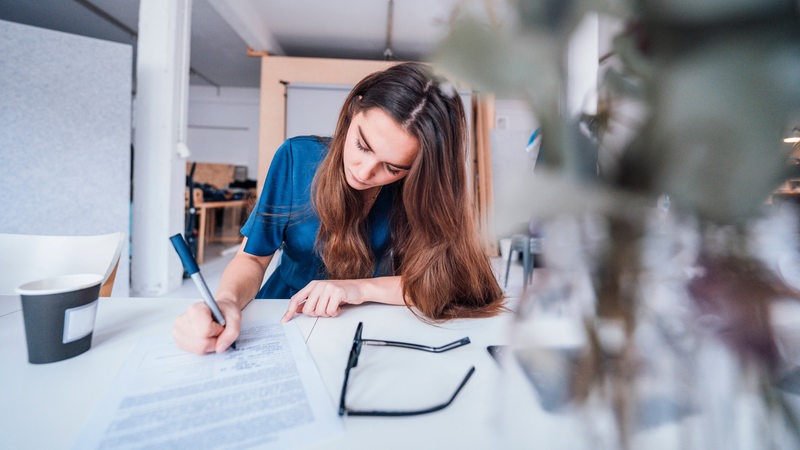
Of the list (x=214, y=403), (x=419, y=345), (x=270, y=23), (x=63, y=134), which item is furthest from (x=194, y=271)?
(x=270, y=23)

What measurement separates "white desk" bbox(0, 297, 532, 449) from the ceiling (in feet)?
10.7

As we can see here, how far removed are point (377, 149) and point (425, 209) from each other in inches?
7.0

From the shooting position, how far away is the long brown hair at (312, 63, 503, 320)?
73 cm

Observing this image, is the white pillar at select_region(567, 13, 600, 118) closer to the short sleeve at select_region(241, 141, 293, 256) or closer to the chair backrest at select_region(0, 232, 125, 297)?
the short sleeve at select_region(241, 141, 293, 256)

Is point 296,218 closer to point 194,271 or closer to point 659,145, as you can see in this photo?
point 194,271

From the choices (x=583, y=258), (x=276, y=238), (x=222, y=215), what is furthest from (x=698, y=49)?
(x=222, y=215)

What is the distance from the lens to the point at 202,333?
0.46 m

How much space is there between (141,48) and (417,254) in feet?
8.24

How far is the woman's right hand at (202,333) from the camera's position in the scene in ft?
1.50

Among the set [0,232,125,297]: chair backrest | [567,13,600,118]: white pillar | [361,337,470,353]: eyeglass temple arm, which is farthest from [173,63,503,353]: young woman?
[567,13,600,118]: white pillar

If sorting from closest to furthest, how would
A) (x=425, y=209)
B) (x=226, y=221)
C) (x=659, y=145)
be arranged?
(x=659, y=145)
(x=425, y=209)
(x=226, y=221)

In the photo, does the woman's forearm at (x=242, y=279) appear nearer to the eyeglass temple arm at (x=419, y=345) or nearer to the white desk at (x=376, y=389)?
the white desk at (x=376, y=389)

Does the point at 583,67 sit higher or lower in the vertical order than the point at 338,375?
higher

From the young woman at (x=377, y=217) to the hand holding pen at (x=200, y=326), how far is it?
21 millimetres
